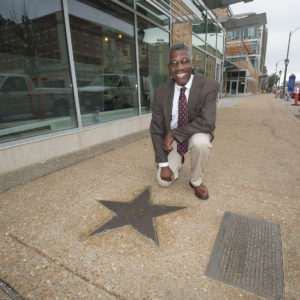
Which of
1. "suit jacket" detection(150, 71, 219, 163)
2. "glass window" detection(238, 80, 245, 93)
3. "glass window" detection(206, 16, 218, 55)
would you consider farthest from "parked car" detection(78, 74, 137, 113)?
"glass window" detection(238, 80, 245, 93)

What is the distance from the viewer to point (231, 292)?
1.26 meters

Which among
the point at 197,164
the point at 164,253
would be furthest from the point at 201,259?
the point at 197,164

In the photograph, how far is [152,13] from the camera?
5988 mm

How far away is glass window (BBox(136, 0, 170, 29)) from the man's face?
4.27 m

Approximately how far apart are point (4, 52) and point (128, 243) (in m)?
3.66

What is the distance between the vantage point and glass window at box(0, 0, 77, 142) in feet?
11.0

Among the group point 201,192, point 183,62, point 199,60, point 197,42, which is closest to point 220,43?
point 199,60

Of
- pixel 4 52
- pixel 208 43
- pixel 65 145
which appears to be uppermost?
pixel 208 43

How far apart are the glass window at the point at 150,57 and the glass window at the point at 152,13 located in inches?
7.6

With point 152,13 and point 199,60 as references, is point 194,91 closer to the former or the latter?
point 152,13

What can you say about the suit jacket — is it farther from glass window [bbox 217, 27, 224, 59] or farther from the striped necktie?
glass window [bbox 217, 27, 224, 59]

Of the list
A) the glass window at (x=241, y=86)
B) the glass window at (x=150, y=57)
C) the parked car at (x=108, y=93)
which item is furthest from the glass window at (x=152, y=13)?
the glass window at (x=241, y=86)

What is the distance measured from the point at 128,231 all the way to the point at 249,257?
39.1 inches

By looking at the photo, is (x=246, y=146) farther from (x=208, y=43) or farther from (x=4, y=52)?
(x=208, y=43)
